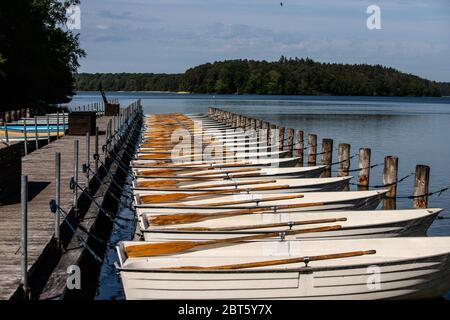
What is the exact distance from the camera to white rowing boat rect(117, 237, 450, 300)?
959cm

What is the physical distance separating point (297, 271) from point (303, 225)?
3084 millimetres

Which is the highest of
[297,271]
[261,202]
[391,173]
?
[391,173]

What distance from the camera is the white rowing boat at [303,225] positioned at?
12.2 m

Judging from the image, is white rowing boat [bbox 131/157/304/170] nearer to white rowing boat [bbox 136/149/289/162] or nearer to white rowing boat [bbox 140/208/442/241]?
white rowing boat [bbox 136/149/289/162]

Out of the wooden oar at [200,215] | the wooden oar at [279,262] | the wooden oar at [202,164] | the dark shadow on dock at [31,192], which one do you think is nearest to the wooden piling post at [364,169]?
the wooden oar at [202,164]

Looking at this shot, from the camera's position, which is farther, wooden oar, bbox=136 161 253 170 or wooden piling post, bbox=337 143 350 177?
wooden piling post, bbox=337 143 350 177

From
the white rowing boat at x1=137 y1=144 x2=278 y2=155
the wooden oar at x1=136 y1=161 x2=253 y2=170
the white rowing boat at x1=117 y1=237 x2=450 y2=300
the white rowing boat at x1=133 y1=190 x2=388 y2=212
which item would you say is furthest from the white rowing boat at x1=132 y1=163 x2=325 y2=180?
the white rowing boat at x1=117 y1=237 x2=450 y2=300

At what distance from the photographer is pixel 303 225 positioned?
12.9 metres

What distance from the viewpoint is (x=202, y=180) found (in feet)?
60.0

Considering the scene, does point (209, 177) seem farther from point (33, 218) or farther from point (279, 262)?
point (279, 262)

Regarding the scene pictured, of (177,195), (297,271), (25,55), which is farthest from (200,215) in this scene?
(25,55)

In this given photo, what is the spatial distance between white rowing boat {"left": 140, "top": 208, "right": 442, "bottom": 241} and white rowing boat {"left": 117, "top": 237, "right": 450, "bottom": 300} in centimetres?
97
